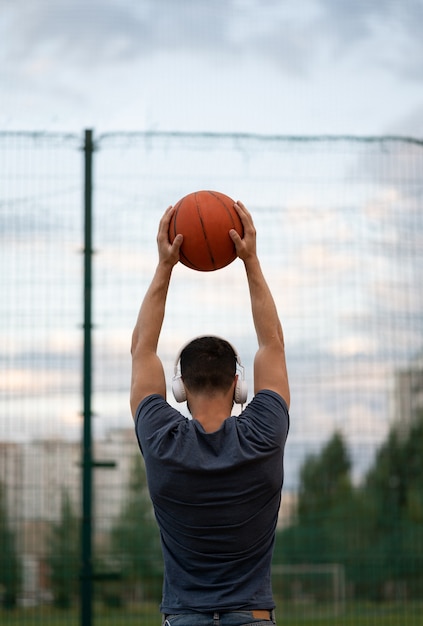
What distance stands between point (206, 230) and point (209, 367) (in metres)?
0.72

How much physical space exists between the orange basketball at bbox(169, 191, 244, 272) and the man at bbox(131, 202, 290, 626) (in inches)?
24.7

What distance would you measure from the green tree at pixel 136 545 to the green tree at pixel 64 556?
0.27 meters

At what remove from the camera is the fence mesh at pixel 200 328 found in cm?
607

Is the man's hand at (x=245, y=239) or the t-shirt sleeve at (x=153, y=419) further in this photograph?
the man's hand at (x=245, y=239)

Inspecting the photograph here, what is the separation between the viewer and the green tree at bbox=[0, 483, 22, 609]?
19.9 feet

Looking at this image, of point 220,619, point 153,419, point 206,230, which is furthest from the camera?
point 206,230

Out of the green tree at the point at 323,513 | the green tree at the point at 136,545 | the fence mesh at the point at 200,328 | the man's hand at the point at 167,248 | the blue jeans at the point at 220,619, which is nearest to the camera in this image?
the blue jeans at the point at 220,619

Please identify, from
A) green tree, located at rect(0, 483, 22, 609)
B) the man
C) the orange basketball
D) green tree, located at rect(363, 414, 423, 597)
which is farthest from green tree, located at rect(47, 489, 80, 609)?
the man

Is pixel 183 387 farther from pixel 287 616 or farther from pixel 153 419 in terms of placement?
pixel 287 616

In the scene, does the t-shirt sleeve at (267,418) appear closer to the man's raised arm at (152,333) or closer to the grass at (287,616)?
the man's raised arm at (152,333)

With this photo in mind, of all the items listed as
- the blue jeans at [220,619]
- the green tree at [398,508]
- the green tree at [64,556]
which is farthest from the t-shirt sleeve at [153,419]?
the green tree at [398,508]

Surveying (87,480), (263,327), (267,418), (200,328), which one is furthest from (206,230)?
(87,480)

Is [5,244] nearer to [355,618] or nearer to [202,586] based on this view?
[355,618]

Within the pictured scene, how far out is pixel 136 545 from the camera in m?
6.25
